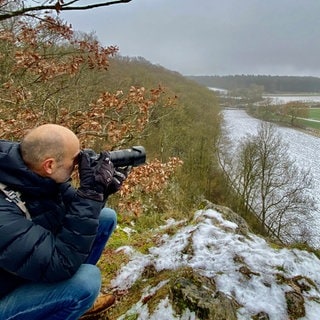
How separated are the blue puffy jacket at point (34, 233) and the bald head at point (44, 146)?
0.12 ft

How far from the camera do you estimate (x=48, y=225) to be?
1692mm

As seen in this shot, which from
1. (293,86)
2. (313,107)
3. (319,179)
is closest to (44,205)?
(319,179)

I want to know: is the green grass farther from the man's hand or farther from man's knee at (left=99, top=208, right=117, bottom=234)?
the man's hand

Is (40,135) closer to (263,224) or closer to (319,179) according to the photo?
(263,224)

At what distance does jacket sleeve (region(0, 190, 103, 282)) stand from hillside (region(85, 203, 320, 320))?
0.72 metres

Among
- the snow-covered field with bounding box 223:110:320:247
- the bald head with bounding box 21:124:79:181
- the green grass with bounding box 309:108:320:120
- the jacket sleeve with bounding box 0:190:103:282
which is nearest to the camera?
the jacket sleeve with bounding box 0:190:103:282

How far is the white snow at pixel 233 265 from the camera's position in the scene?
2.10 meters

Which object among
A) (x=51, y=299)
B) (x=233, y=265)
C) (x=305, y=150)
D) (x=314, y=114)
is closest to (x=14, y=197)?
(x=51, y=299)

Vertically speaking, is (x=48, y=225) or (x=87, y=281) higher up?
(x=48, y=225)

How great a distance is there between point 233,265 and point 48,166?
1.42m

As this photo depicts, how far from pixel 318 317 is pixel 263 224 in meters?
18.9

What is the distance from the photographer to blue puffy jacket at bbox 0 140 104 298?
4.91 feet

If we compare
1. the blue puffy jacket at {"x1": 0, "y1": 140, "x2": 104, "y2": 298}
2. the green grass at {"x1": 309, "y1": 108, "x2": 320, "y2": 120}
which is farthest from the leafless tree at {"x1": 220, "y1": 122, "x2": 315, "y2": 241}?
the green grass at {"x1": 309, "y1": 108, "x2": 320, "y2": 120}

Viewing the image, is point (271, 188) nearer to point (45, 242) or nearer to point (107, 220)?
point (107, 220)
